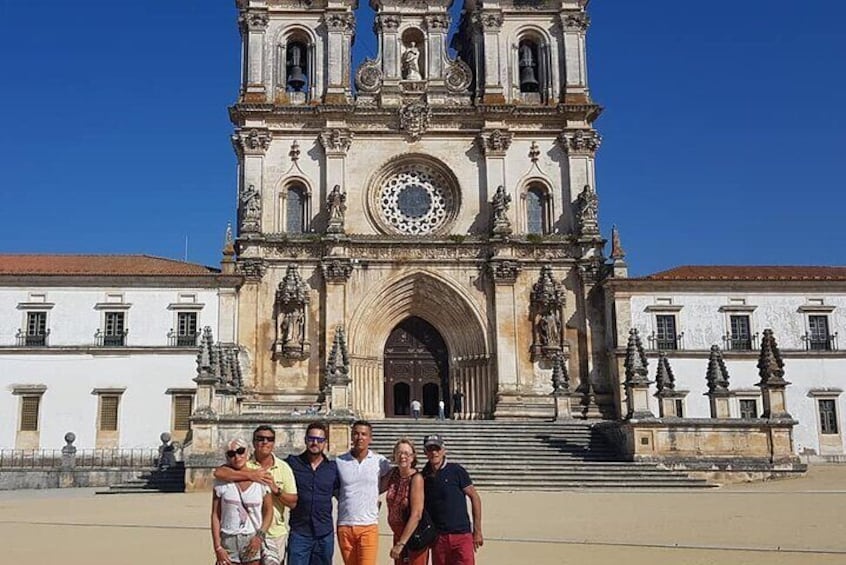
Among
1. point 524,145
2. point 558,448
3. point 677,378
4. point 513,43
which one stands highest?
point 513,43

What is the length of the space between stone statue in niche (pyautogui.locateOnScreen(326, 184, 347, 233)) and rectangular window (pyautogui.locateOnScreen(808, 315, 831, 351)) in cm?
1937

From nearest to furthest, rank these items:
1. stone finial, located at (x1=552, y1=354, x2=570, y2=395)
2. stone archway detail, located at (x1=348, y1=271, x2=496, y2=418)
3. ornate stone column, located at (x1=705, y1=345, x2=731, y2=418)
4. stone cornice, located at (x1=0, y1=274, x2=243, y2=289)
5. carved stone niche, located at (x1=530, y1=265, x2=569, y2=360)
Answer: ornate stone column, located at (x1=705, y1=345, x2=731, y2=418) → stone finial, located at (x1=552, y1=354, x2=570, y2=395) → stone cornice, located at (x1=0, y1=274, x2=243, y2=289) → carved stone niche, located at (x1=530, y1=265, x2=569, y2=360) → stone archway detail, located at (x1=348, y1=271, x2=496, y2=418)

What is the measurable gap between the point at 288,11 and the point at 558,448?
22.7 metres

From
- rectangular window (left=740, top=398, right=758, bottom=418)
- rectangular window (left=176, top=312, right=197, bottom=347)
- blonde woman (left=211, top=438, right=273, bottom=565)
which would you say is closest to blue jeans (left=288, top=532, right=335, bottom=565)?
blonde woman (left=211, top=438, right=273, bottom=565)

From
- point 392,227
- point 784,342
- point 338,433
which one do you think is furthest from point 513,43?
point 338,433

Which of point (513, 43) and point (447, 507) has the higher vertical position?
point (513, 43)

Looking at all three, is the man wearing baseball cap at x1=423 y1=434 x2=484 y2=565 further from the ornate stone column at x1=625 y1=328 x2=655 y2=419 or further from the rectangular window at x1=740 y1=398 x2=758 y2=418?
the rectangular window at x1=740 y1=398 x2=758 y2=418

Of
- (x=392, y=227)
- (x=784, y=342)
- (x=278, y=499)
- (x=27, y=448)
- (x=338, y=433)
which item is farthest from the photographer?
(x=392, y=227)

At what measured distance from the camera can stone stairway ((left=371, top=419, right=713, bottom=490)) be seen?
24547mm

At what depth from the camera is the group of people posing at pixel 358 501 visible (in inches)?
297

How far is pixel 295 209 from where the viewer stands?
123 ft

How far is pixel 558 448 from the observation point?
2814 cm

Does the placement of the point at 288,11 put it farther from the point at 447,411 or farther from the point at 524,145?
the point at 447,411

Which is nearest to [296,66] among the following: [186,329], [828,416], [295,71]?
[295,71]
